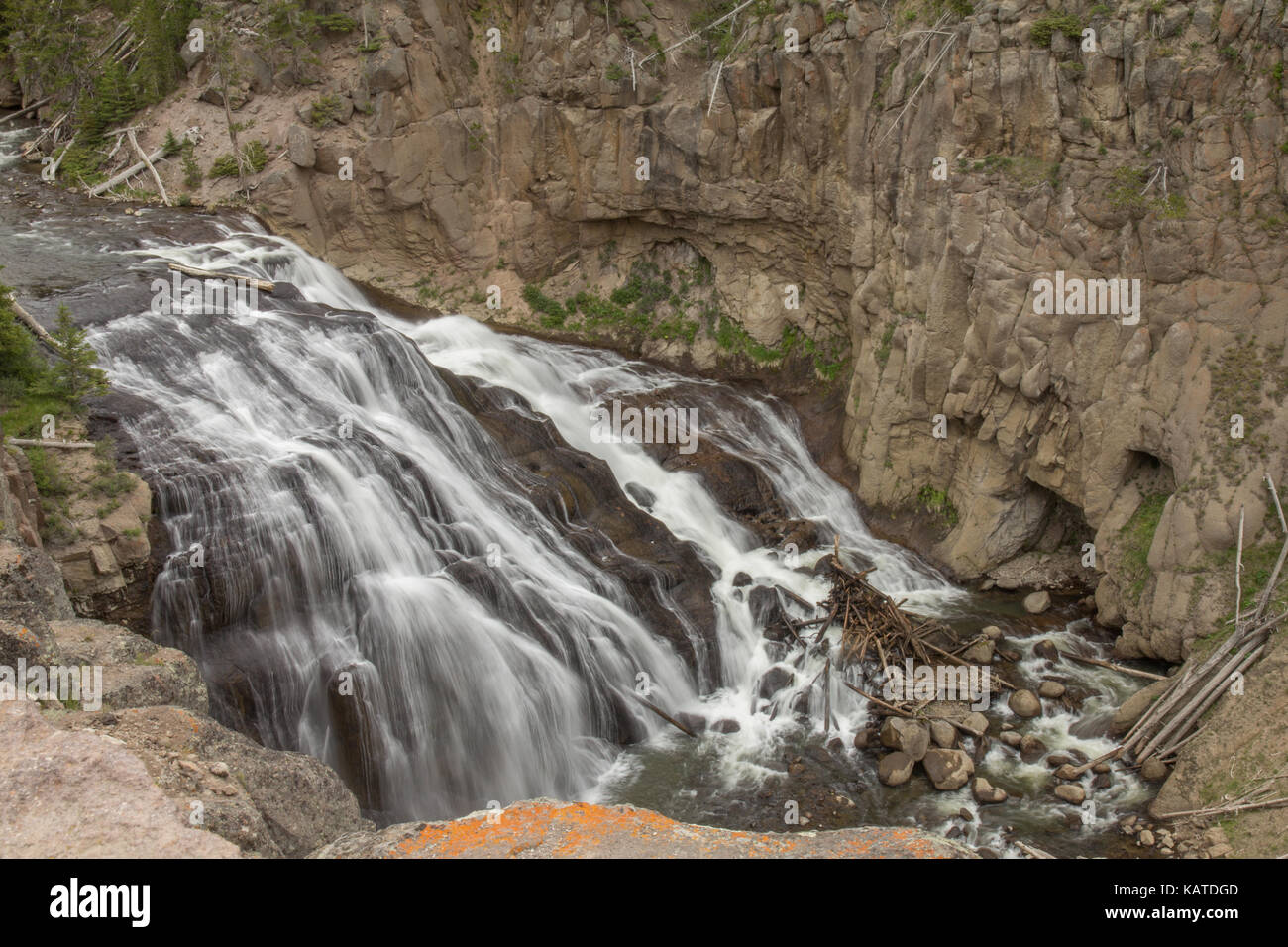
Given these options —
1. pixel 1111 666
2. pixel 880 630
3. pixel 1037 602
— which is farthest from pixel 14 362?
pixel 1111 666

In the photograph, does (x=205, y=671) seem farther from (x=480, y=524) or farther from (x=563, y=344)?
(x=563, y=344)

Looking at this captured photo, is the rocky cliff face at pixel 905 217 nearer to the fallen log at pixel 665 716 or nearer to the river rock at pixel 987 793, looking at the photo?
the river rock at pixel 987 793

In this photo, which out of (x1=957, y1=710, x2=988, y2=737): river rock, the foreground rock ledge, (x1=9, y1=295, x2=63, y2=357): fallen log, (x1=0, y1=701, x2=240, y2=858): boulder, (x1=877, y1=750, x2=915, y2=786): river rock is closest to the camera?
(x1=0, y1=701, x2=240, y2=858): boulder

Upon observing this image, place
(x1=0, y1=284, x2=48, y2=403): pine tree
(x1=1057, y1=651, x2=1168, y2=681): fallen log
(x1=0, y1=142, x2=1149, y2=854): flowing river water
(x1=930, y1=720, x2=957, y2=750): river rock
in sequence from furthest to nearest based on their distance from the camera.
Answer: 1. (x1=1057, y1=651, x2=1168, y2=681): fallen log
2. (x1=0, y1=284, x2=48, y2=403): pine tree
3. (x1=930, y1=720, x2=957, y2=750): river rock
4. (x1=0, y1=142, x2=1149, y2=854): flowing river water

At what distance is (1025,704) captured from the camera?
1434 centimetres

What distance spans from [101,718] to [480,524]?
338 inches

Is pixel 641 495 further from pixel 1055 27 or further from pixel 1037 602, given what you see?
pixel 1055 27

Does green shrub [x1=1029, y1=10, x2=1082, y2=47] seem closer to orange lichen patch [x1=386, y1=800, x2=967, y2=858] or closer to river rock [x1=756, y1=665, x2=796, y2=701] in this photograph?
river rock [x1=756, y1=665, x2=796, y2=701]

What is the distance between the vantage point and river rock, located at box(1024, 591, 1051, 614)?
1669 cm

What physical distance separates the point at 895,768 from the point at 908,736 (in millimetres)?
527

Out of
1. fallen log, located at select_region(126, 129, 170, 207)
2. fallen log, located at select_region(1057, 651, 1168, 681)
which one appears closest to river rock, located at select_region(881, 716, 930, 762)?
fallen log, located at select_region(1057, 651, 1168, 681)

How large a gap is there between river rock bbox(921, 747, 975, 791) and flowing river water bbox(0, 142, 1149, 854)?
21 centimetres

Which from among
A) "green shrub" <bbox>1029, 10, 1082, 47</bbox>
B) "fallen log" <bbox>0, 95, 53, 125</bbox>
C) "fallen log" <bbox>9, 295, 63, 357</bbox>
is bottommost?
"fallen log" <bbox>9, 295, 63, 357</bbox>

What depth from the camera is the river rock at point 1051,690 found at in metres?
14.6
